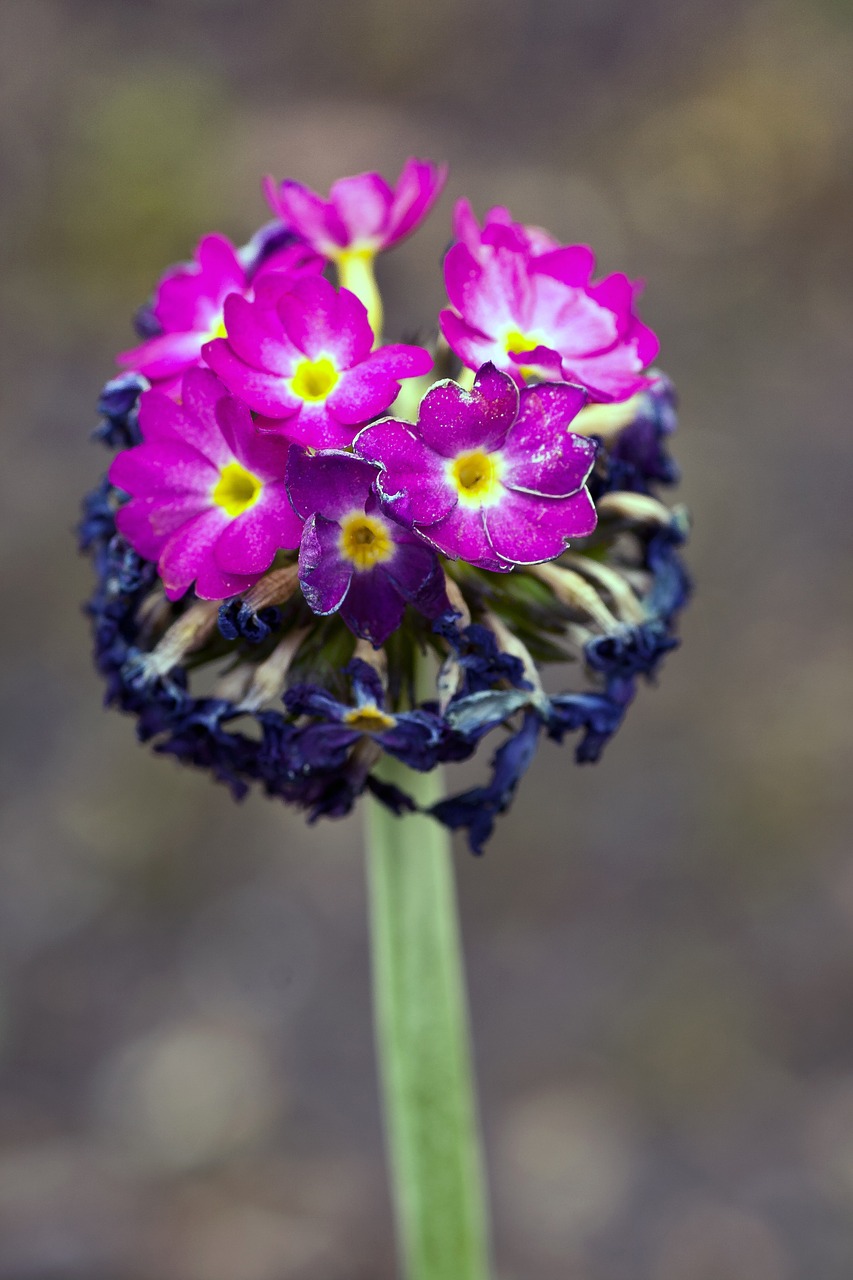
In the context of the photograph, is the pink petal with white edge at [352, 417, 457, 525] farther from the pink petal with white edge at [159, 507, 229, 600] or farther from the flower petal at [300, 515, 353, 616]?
the pink petal with white edge at [159, 507, 229, 600]

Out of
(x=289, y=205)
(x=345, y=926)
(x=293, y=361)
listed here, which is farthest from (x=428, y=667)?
(x=345, y=926)

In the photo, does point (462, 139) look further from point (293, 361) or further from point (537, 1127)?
point (293, 361)

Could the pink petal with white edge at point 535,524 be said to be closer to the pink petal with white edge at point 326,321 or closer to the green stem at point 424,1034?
the pink petal with white edge at point 326,321

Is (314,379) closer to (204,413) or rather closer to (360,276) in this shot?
(204,413)

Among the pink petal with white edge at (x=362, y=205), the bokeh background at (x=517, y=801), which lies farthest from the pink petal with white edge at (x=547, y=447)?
the bokeh background at (x=517, y=801)

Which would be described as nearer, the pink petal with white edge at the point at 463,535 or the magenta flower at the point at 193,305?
the pink petal with white edge at the point at 463,535

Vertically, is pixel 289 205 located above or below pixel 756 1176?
above

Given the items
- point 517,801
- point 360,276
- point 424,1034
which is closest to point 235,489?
point 360,276
